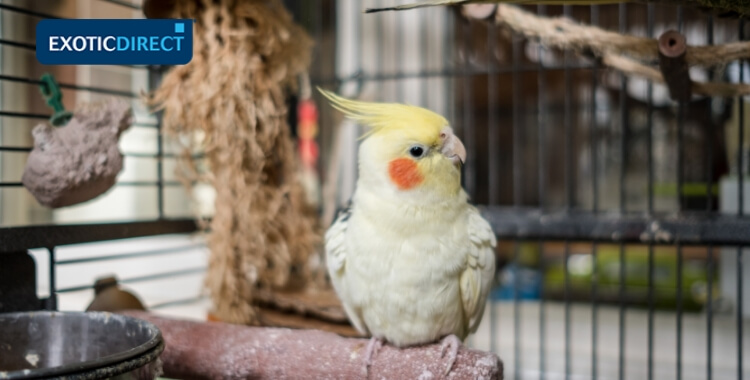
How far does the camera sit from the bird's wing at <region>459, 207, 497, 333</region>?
0.95 m

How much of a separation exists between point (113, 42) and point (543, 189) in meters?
1.26

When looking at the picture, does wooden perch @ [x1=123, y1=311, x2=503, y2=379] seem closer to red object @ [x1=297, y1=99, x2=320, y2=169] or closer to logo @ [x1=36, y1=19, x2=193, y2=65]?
logo @ [x1=36, y1=19, x2=193, y2=65]

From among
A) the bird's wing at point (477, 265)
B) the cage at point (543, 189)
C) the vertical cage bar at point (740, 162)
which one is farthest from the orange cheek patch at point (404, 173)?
the vertical cage bar at point (740, 162)

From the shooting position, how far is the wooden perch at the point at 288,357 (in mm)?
850

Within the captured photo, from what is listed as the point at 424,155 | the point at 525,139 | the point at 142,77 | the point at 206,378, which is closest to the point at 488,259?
the point at 424,155

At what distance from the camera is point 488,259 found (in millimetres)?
974

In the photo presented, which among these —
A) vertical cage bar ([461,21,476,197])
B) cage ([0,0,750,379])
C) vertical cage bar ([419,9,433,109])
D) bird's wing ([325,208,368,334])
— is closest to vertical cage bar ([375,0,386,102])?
cage ([0,0,750,379])

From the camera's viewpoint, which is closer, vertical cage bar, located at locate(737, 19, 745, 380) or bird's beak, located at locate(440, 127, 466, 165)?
bird's beak, located at locate(440, 127, 466, 165)

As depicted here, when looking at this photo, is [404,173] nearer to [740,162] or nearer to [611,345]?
[740,162]

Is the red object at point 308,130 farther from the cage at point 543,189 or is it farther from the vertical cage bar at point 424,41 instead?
the vertical cage bar at point 424,41

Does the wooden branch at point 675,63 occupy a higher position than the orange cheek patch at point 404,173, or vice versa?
the wooden branch at point 675,63

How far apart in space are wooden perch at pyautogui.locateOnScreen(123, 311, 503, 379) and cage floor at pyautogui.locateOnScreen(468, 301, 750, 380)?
0.78 m

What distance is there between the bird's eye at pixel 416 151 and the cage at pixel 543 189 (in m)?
0.37

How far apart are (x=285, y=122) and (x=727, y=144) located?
1.29 m
